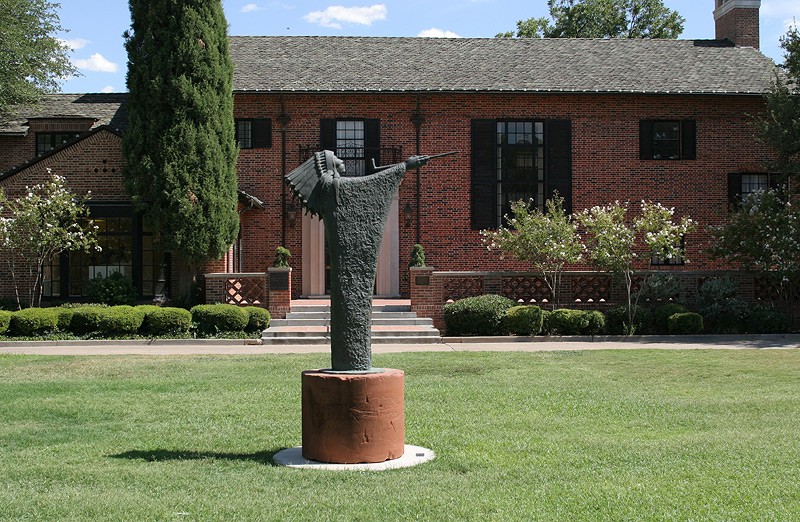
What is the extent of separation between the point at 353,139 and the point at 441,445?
17809mm

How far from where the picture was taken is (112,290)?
22.3 m

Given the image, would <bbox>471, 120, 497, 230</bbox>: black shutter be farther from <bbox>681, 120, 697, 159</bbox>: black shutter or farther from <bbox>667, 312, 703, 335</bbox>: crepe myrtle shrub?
<bbox>667, 312, 703, 335</bbox>: crepe myrtle shrub

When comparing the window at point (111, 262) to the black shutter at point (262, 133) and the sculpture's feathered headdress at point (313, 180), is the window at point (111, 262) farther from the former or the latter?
the sculpture's feathered headdress at point (313, 180)

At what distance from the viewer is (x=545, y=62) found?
27.7m

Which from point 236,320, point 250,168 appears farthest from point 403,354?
point 250,168

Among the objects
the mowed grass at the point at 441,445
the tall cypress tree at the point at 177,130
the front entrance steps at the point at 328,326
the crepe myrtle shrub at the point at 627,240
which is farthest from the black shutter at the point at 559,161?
the mowed grass at the point at 441,445

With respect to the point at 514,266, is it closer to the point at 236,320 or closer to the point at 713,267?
the point at 713,267

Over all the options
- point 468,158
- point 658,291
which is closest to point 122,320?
point 468,158

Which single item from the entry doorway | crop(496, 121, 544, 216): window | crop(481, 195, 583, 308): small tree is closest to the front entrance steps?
the entry doorway

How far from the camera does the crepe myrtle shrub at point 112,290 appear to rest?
22.3m

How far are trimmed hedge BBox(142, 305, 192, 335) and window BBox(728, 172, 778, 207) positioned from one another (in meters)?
15.0

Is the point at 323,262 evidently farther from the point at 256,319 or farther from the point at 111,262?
the point at 111,262

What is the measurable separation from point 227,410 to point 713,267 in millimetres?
18389

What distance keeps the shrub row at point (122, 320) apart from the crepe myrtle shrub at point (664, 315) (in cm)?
912
